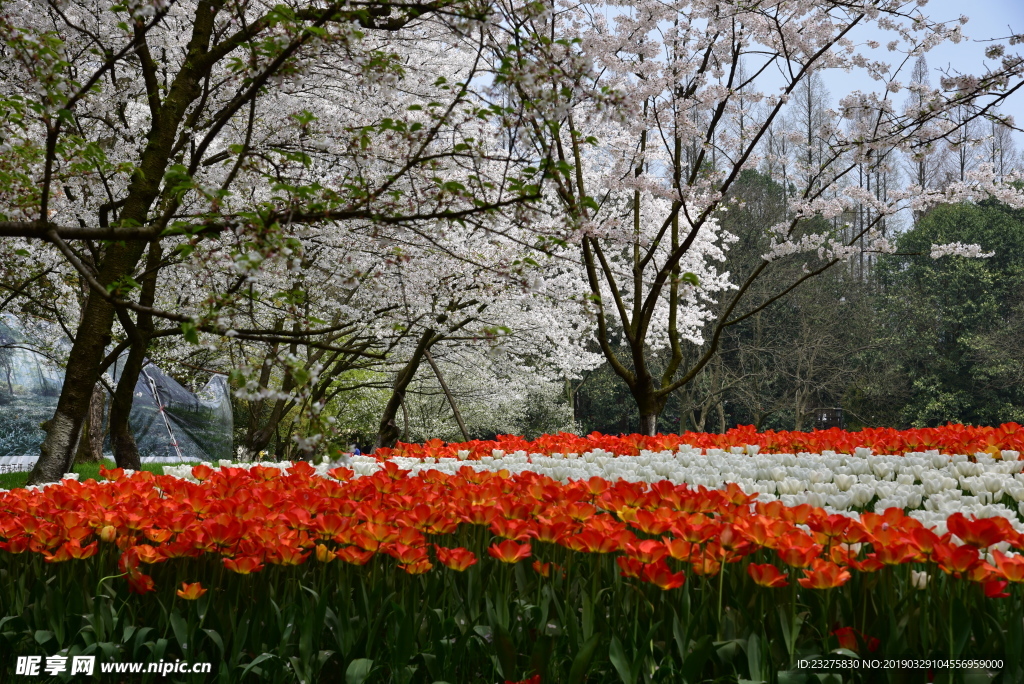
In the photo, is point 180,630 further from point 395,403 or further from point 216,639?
point 395,403

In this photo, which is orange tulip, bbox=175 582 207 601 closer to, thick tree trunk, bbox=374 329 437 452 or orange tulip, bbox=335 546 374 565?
orange tulip, bbox=335 546 374 565

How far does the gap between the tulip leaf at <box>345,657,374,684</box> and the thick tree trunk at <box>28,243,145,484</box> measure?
5108 mm

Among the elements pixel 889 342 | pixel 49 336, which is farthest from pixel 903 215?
pixel 49 336

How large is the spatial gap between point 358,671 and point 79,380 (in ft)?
17.4

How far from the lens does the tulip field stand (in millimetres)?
1852

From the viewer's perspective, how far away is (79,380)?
6.22m

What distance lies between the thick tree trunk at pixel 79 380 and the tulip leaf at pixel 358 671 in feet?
16.8

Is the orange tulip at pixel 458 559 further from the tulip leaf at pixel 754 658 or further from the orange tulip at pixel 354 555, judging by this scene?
the tulip leaf at pixel 754 658

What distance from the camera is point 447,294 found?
11.0 metres

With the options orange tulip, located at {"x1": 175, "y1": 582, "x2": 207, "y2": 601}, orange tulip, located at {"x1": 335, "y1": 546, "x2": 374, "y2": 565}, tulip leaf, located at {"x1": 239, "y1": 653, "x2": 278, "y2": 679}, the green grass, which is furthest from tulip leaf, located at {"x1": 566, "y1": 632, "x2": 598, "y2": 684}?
the green grass

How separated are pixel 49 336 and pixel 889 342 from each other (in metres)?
25.1

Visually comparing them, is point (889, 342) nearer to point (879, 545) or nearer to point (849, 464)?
point (849, 464)

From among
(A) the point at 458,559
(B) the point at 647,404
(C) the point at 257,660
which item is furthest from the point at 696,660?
(B) the point at 647,404

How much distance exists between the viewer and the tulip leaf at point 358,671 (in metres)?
1.91
